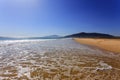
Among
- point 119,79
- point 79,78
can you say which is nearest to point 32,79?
point 79,78

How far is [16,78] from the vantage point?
531 centimetres

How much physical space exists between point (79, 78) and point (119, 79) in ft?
5.88

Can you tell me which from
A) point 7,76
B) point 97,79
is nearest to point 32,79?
point 7,76

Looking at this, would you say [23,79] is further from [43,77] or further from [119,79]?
[119,79]

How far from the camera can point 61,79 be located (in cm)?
532

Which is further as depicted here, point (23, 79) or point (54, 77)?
point (54, 77)

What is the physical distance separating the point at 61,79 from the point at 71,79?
1.48ft

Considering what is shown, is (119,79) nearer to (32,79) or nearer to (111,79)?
(111,79)

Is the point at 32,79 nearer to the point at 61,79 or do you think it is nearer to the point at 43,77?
the point at 43,77

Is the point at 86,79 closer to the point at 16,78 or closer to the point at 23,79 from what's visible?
the point at 23,79

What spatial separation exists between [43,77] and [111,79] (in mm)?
3111

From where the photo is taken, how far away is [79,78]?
546 centimetres

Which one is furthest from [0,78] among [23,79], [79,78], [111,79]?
[111,79]

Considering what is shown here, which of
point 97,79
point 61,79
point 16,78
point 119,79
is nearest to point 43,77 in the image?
point 61,79
